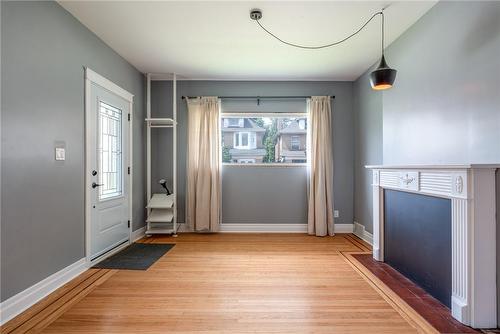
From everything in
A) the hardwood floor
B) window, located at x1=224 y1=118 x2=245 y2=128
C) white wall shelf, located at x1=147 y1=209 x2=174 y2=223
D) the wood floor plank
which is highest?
window, located at x1=224 y1=118 x2=245 y2=128

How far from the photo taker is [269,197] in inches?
175

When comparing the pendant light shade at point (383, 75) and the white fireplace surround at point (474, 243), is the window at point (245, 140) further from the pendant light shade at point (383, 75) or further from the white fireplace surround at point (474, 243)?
the white fireplace surround at point (474, 243)

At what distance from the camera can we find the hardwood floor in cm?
182

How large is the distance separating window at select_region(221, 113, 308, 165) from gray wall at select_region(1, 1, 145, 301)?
223cm

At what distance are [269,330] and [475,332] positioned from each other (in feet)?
4.46

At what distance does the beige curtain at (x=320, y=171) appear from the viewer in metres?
4.23

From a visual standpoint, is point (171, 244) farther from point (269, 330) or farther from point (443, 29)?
point (443, 29)

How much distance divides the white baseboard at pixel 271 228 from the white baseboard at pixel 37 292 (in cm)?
222

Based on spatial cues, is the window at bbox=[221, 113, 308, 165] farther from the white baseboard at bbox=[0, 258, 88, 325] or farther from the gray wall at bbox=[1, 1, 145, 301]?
the white baseboard at bbox=[0, 258, 88, 325]

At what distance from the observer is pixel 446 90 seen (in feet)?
7.55

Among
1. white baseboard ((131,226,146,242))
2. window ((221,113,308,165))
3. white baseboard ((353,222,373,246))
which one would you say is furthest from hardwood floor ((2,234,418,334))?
window ((221,113,308,165))

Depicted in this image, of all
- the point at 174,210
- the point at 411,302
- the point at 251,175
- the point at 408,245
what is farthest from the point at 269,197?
the point at 411,302

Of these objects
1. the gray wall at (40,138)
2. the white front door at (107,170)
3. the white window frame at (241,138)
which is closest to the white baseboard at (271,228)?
the white window frame at (241,138)

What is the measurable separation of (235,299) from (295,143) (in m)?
2.93
